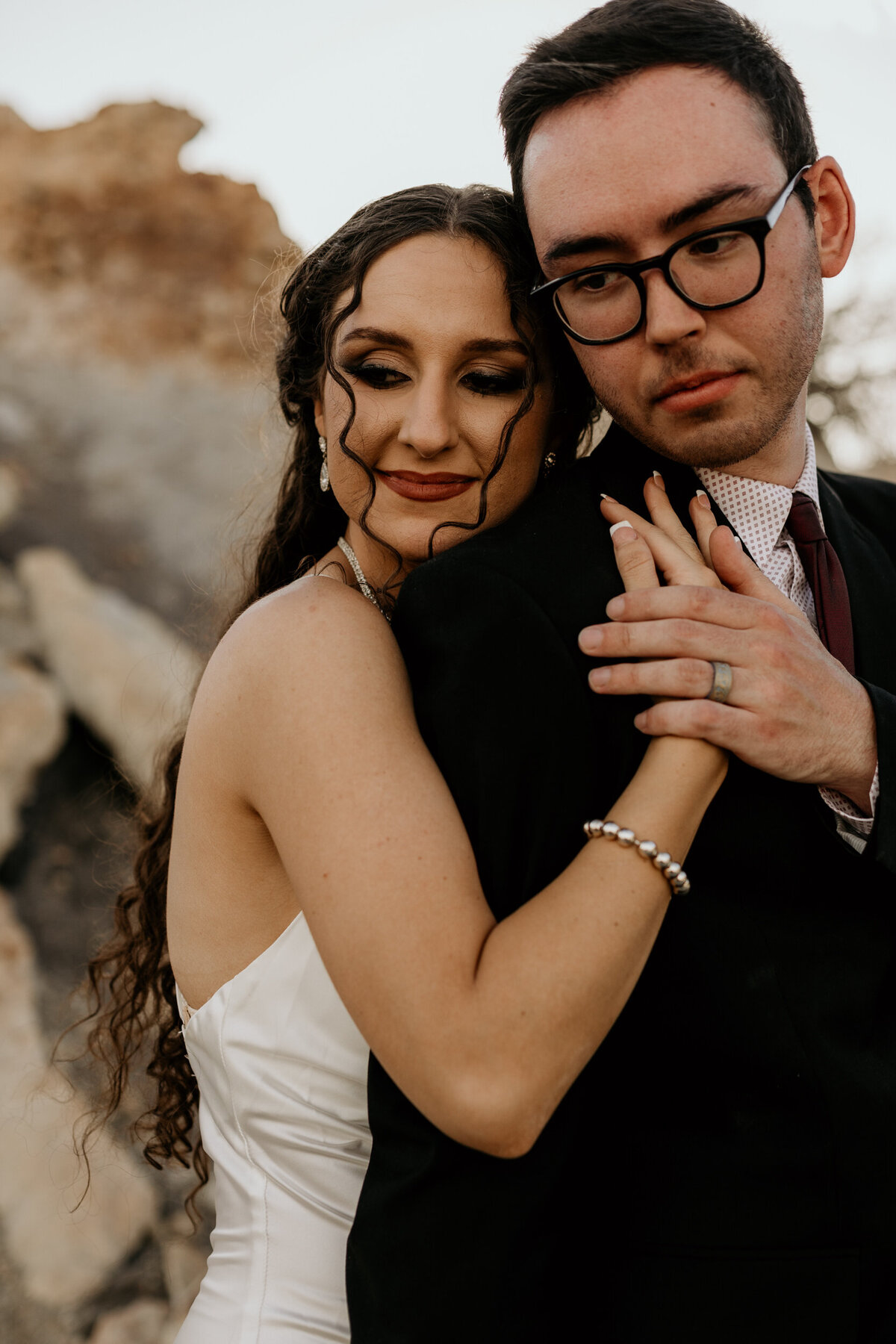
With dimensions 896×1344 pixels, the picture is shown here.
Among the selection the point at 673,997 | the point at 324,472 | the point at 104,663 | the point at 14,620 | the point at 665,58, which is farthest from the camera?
the point at 104,663

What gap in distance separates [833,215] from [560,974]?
163cm

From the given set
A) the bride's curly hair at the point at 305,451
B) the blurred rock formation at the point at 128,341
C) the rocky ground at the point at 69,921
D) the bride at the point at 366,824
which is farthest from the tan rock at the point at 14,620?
the bride at the point at 366,824

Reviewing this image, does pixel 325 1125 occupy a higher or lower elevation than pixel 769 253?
lower

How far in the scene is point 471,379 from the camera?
2152 millimetres

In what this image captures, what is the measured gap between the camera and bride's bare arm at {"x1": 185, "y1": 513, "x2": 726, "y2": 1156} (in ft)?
4.57

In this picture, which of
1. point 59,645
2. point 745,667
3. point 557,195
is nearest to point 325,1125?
point 745,667

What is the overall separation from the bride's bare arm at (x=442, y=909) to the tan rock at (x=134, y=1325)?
2.94 metres

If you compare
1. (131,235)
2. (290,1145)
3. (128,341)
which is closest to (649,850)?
(290,1145)

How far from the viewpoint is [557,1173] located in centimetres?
152

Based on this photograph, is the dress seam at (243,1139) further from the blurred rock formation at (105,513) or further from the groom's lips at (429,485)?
the blurred rock formation at (105,513)

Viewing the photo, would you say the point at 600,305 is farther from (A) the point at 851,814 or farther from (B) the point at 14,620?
(B) the point at 14,620

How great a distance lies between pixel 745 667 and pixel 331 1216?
1174 millimetres

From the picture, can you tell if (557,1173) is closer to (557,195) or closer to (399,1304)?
(399,1304)

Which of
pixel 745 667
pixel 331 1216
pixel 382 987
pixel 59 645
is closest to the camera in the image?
pixel 382 987
